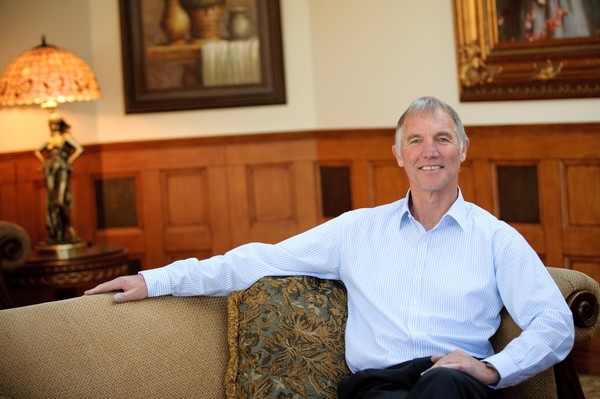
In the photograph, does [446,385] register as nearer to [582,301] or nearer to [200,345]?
[582,301]

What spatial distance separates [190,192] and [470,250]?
3.40 m

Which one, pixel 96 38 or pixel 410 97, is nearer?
pixel 410 97

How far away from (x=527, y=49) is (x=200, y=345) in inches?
104

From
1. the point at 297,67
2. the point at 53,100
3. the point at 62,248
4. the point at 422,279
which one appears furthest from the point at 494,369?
the point at 297,67

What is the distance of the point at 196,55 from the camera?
5.70m

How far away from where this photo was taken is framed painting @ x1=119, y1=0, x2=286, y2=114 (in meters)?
5.64

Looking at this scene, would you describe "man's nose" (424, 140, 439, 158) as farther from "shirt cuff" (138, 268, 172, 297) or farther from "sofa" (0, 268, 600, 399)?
"shirt cuff" (138, 268, 172, 297)

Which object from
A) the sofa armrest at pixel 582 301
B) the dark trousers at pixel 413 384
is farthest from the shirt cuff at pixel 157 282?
the sofa armrest at pixel 582 301

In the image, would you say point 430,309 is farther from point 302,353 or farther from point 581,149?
point 581,149

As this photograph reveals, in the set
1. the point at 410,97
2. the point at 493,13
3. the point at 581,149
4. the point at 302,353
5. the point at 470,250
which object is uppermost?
the point at 493,13

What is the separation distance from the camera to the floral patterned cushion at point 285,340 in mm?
2559

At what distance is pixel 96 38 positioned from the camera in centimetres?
571

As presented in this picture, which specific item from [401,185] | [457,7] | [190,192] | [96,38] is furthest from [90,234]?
[457,7]

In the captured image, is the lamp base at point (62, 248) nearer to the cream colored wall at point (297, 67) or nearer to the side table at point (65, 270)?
the side table at point (65, 270)
